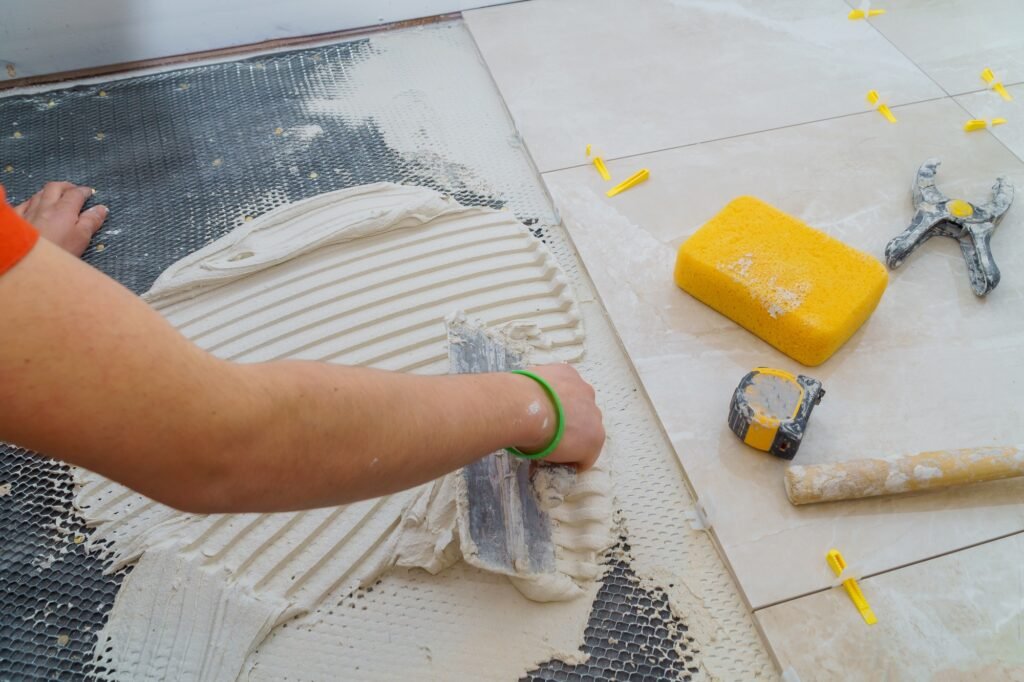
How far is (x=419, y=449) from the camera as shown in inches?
29.8

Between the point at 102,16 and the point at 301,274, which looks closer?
the point at 301,274

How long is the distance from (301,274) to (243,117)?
66 cm

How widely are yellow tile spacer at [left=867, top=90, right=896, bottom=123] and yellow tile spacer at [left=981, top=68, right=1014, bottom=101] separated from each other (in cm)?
27

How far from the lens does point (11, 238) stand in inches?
21.4

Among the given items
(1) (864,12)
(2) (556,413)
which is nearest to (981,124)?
(1) (864,12)

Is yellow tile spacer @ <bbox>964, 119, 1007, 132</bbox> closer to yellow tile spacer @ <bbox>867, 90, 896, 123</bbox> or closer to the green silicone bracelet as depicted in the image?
yellow tile spacer @ <bbox>867, 90, 896, 123</bbox>

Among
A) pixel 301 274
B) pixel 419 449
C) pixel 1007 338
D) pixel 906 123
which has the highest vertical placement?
pixel 419 449

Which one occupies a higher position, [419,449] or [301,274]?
[419,449]

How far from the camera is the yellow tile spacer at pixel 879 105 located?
5.82 ft

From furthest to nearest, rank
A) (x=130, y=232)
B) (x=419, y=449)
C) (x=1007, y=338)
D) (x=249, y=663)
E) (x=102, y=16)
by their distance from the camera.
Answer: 1. (x=102, y=16)
2. (x=130, y=232)
3. (x=1007, y=338)
4. (x=249, y=663)
5. (x=419, y=449)

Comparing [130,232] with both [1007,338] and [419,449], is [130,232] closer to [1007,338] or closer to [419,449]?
[419,449]

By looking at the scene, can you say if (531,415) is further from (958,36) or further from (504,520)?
(958,36)

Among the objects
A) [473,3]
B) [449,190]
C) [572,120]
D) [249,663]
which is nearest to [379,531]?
[249,663]

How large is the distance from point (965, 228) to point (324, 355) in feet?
4.08
